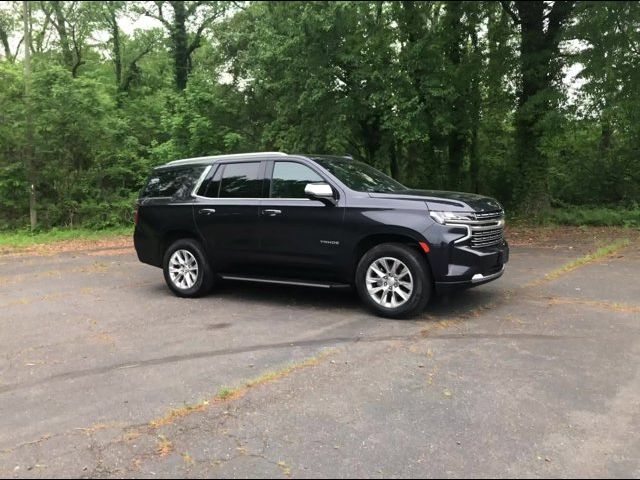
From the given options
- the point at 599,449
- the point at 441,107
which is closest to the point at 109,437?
the point at 599,449

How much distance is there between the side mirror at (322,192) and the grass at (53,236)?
36.3 ft

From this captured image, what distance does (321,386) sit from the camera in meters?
4.60

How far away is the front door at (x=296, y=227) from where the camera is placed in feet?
22.6

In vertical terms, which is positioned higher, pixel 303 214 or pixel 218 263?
pixel 303 214

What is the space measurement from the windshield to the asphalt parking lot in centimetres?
152

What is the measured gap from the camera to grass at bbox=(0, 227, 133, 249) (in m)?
15.8

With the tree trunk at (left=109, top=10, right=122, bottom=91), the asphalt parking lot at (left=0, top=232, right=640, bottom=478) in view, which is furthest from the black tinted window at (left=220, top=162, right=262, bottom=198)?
the tree trunk at (left=109, top=10, right=122, bottom=91)

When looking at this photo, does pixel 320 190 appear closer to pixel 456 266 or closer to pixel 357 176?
pixel 357 176

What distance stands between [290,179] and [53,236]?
12321 mm

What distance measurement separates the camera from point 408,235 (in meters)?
6.43

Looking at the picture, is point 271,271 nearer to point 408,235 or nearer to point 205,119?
point 408,235

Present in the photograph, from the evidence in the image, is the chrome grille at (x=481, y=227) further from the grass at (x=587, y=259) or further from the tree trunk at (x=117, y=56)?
the tree trunk at (x=117, y=56)

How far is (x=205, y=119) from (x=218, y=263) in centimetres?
1241

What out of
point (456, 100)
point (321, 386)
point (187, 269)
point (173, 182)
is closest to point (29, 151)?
point (173, 182)
